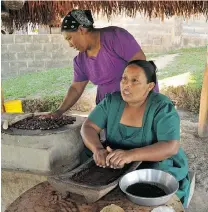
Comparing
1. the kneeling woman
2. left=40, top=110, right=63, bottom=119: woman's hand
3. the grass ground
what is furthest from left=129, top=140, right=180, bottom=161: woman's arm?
the grass ground

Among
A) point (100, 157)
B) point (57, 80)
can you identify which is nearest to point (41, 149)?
point (100, 157)

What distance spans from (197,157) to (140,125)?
3.03 m

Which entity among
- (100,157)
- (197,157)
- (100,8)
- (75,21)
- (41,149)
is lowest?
(197,157)

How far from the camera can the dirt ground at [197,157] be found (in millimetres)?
3784

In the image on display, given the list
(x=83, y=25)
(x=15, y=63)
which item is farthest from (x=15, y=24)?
(x=15, y=63)

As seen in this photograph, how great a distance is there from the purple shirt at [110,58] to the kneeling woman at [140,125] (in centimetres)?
74

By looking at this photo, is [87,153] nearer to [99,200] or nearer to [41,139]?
[41,139]

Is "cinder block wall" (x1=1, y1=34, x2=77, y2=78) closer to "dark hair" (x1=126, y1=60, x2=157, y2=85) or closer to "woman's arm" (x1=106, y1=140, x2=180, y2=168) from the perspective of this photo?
"dark hair" (x1=126, y1=60, x2=157, y2=85)

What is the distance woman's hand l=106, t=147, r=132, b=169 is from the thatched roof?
204cm

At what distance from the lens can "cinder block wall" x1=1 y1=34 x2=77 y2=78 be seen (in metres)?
9.14

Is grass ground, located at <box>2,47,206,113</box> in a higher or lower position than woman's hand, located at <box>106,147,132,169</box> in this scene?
lower

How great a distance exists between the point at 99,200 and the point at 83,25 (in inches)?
67.9

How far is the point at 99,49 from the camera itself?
317cm

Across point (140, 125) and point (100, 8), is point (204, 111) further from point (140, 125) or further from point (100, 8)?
point (140, 125)
